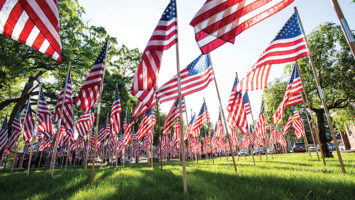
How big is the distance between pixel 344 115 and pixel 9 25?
21.8 meters

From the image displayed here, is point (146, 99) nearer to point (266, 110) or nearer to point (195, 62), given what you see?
point (195, 62)

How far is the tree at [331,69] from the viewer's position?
1261 cm

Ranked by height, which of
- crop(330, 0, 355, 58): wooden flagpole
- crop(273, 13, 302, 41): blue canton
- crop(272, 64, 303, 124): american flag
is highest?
crop(273, 13, 302, 41): blue canton

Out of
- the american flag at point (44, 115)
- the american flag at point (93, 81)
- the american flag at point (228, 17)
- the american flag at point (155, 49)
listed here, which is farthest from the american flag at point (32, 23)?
the american flag at point (44, 115)

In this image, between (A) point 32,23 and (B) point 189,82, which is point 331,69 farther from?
(A) point 32,23

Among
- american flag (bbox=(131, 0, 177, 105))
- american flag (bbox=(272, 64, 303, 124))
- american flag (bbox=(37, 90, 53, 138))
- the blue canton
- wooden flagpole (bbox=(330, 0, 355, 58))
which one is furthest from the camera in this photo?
american flag (bbox=(37, 90, 53, 138))

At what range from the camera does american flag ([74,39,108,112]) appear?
7363 millimetres

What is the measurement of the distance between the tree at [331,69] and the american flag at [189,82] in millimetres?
11036

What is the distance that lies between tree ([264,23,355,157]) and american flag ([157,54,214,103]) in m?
11.0

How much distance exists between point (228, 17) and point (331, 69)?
538 inches

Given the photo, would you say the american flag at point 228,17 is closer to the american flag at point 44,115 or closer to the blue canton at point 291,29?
the blue canton at point 291,29

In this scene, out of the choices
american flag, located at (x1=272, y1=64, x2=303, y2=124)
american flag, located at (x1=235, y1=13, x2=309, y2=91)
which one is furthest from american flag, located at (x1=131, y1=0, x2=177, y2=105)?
american flag, located at (x1=272, y1=64, x2=303, y2=124)

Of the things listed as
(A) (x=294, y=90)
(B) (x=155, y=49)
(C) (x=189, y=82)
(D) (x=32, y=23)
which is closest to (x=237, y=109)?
(A) (x=294, y=90)

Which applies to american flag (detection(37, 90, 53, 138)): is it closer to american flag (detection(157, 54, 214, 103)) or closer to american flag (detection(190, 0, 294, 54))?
american flag (detection(157, 54, 214, 103))
